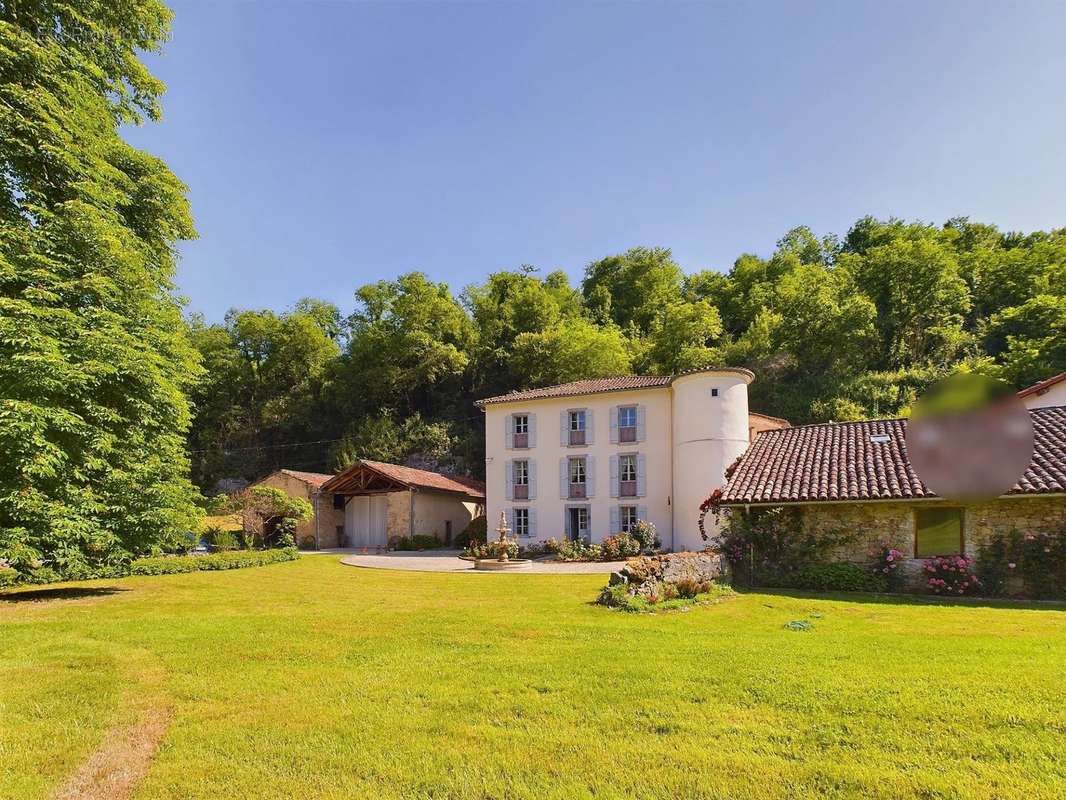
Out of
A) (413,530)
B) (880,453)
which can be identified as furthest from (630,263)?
(880,453)

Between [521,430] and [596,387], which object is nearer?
[596,387]

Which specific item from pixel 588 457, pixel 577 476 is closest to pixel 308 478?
pixel 577 476

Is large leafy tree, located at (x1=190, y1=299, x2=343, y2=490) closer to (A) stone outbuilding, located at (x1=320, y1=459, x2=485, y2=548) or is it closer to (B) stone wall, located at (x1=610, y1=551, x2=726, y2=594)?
(A) stone outbuilding, located at (x1=320, y1=459, x2=485, y2=548)

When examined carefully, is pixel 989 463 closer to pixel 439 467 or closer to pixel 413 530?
pixel 413 530

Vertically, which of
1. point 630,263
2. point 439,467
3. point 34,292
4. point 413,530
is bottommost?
point 413,530

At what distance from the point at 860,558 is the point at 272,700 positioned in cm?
1193

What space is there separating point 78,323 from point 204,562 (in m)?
10.6

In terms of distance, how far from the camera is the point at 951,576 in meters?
11.8

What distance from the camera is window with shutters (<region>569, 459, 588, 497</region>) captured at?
25545 mm

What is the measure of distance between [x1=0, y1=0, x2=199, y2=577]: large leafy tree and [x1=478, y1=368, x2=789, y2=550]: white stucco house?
50.3ft

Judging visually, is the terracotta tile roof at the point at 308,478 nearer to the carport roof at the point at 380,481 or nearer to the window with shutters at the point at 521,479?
the carport roof at the point at 380,481

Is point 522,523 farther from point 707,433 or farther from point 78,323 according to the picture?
point 78,323

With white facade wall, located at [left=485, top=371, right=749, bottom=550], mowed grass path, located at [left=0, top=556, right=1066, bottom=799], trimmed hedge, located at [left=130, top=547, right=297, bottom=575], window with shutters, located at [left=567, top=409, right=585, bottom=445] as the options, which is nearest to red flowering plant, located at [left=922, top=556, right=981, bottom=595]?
mowed grass path, located at [left=0, top=556, right=1066, bottom=799]

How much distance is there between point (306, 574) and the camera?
56.3 ft
